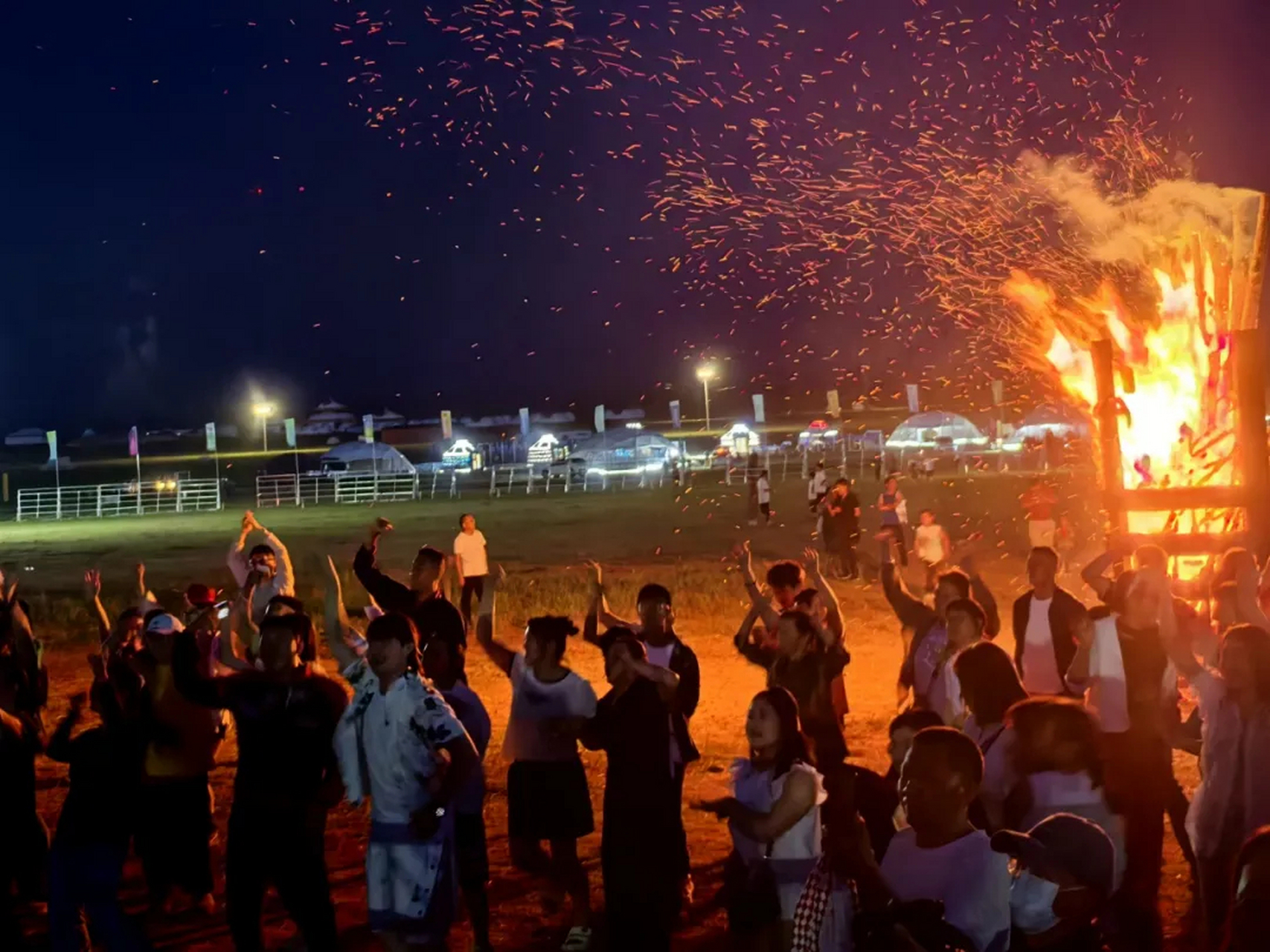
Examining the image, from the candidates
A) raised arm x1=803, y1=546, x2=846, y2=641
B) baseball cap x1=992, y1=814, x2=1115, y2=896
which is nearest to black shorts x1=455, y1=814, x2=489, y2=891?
raised arm x1=803, y1=546, x2=846, y2=641

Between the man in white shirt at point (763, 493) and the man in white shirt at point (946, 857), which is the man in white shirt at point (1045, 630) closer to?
the man in white shirt at point (946, 857)

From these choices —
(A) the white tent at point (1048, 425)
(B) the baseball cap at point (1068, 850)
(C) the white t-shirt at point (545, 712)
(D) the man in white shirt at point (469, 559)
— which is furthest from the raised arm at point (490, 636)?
A: (A) the white tent at point (1048, 425)

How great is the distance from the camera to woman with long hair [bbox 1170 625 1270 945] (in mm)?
4359

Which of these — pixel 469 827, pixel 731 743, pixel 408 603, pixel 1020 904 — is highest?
pixel 408 603

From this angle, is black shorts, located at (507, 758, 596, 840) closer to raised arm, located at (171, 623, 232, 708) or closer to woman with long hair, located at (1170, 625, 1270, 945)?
raised arm, located at (171, 623, 232, 708)

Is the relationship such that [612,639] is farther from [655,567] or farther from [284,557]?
[655,567]

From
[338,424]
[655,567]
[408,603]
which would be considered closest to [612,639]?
[408,603]

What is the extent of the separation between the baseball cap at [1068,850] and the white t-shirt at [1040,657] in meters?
2.81

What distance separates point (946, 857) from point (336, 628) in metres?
3.11

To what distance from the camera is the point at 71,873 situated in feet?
14.8

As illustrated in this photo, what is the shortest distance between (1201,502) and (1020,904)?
596cm

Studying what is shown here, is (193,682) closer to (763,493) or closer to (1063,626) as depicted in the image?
(1063,626)

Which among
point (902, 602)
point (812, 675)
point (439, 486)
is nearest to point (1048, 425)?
point (439, 486)

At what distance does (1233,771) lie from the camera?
4406 mm
